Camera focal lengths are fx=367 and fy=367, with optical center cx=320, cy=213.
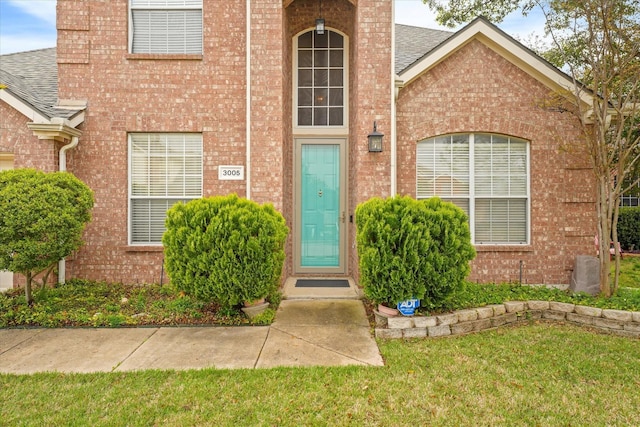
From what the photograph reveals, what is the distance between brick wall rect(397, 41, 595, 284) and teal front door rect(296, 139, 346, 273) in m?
1.37

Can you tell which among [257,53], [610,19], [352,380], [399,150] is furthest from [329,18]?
[352,380]

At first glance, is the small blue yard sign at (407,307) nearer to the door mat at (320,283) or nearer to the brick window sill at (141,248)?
the door mat at (320,283)

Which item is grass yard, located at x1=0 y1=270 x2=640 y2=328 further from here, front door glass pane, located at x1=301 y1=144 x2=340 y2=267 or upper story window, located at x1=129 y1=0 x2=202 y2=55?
upper story window, located at x1=129 y1=0 x2=202 y2=55

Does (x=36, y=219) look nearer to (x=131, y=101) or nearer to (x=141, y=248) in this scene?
(x=141, y=248)

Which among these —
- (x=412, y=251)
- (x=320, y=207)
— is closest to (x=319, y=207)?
(x=320, y=207)

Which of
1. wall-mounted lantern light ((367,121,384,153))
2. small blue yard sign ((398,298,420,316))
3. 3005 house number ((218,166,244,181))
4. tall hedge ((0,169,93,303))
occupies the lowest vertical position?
small blue yard sign ((398,298,420,316))

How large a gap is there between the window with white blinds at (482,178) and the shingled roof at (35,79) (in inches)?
264

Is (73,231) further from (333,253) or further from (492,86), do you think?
(492,86)

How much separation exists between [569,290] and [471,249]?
309 centimetres

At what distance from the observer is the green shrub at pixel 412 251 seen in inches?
188

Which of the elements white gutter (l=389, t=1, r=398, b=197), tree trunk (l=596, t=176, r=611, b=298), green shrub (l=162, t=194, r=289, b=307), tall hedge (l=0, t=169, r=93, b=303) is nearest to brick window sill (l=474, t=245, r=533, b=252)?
tree trunk (l=596, t=176, r=611, b=298)

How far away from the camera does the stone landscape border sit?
4.75 m

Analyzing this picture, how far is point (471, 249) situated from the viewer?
502cm

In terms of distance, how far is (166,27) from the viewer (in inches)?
278
